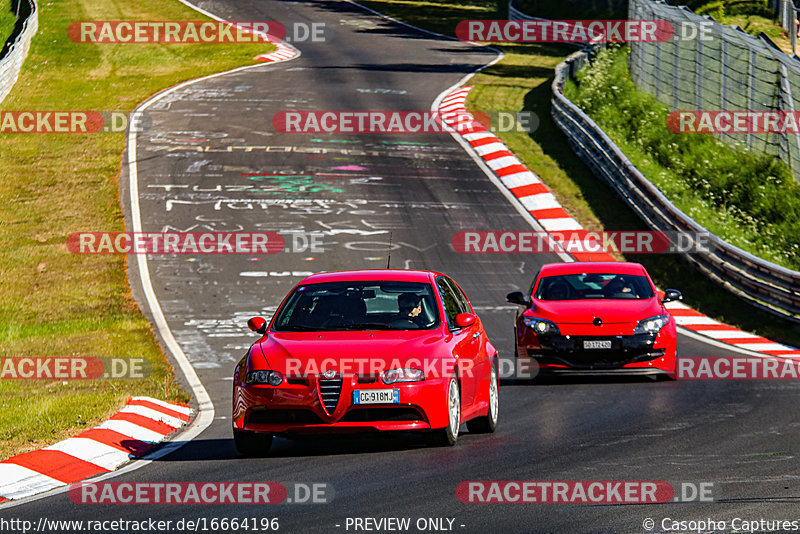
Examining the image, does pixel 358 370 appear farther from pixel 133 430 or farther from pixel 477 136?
pixel 477 136

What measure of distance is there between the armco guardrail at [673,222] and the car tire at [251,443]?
39.7 ft

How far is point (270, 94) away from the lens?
39.1 m

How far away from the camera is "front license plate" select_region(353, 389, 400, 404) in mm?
9789

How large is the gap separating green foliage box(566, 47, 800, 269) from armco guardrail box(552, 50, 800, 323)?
0.93m

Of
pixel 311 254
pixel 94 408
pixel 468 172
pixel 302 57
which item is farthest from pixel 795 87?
pixel 302 57

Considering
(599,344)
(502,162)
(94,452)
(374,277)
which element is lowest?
(502,162)

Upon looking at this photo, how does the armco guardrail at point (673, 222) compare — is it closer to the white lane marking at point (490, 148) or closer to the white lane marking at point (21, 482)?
the white lane marking at point (490, 148)

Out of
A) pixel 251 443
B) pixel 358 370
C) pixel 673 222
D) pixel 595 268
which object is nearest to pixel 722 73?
pixel 673 222

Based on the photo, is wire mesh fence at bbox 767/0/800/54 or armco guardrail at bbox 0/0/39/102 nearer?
wire mesh fence at bbox 767/0/800/54

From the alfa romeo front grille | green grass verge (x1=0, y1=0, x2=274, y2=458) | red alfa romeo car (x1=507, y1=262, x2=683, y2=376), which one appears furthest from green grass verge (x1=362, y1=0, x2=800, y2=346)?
the alfa romeo front grille

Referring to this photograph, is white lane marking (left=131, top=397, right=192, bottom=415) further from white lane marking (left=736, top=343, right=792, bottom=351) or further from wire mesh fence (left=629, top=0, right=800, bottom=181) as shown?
wire mesh fence (left=629, top=0, right=800, bottom=181)

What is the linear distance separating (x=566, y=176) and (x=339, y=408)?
21.1 meters

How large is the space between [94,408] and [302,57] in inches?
1417

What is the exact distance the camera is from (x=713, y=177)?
2814 centimetres
